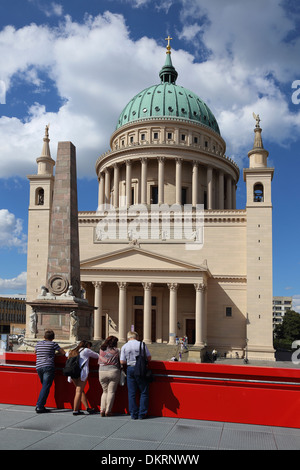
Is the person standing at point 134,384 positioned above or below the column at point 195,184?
below

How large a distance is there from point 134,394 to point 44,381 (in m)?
1.80

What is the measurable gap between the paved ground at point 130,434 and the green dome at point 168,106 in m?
60.2

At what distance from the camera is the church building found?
46.2 m

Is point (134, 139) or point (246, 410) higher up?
point (134, 139)

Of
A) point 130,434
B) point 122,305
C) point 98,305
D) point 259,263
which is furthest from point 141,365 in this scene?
point 259,263

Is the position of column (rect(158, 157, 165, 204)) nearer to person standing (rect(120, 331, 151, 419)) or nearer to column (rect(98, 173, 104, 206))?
column (rect(98, 173, 104, 206))

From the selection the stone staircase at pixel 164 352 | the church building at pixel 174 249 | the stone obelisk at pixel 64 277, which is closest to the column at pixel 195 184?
the church building at pixel 174 249

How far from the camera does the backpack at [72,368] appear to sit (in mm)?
9102

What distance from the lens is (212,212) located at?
5197cm

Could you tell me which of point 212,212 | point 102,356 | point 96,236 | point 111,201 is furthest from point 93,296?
point 102,356

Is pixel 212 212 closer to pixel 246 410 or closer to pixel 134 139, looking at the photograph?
pixel 134 139

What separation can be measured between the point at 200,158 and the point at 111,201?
45.6 feet

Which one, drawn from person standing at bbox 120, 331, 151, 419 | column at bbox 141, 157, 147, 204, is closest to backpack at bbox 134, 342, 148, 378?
person standing at bbox 120, 331, 151, 419

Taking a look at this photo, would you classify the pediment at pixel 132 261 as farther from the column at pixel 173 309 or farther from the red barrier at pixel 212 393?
the red barrier at pixel 212 393
